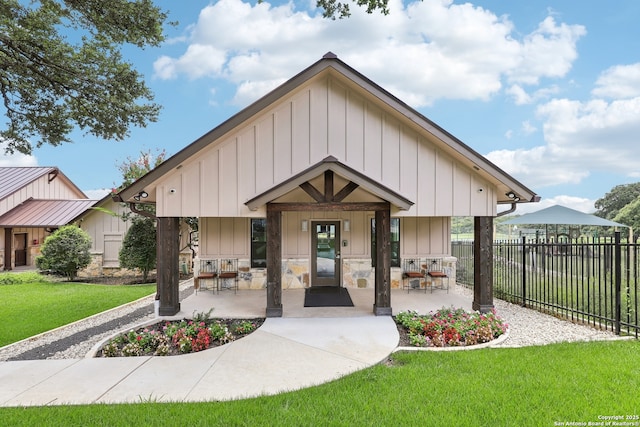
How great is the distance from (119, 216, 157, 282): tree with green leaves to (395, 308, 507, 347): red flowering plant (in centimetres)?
1172

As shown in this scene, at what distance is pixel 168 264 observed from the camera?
23.6ft

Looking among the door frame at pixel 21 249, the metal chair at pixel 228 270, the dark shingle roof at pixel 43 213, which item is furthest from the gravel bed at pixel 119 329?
the door frame at pixel 21 249

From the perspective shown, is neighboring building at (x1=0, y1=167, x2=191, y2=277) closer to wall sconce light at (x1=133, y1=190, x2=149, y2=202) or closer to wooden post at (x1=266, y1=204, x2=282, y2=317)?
wall sconce light at (x1=133, y1=190, x2=149, y2=202)

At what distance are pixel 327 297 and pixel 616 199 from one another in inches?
2000

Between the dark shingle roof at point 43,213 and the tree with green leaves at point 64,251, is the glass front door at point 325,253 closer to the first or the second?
the tree with green leaves at point 64,251

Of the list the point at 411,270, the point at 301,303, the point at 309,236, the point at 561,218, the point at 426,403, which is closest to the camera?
the point at 426,403

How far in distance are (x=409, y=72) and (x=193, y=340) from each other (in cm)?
1298

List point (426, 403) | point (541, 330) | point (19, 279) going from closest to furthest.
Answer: point (426, 403) → point (541, 330) → point (19, 279)

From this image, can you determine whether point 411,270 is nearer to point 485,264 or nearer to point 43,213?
point 485,264

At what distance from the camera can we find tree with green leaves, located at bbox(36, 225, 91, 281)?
45.9ft

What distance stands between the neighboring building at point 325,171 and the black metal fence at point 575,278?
1.63 meters

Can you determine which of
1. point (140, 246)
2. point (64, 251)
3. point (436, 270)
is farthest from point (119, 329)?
point (64, 251)

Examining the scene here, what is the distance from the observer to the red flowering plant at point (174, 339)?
18.2 ft

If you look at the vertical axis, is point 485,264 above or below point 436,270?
above
